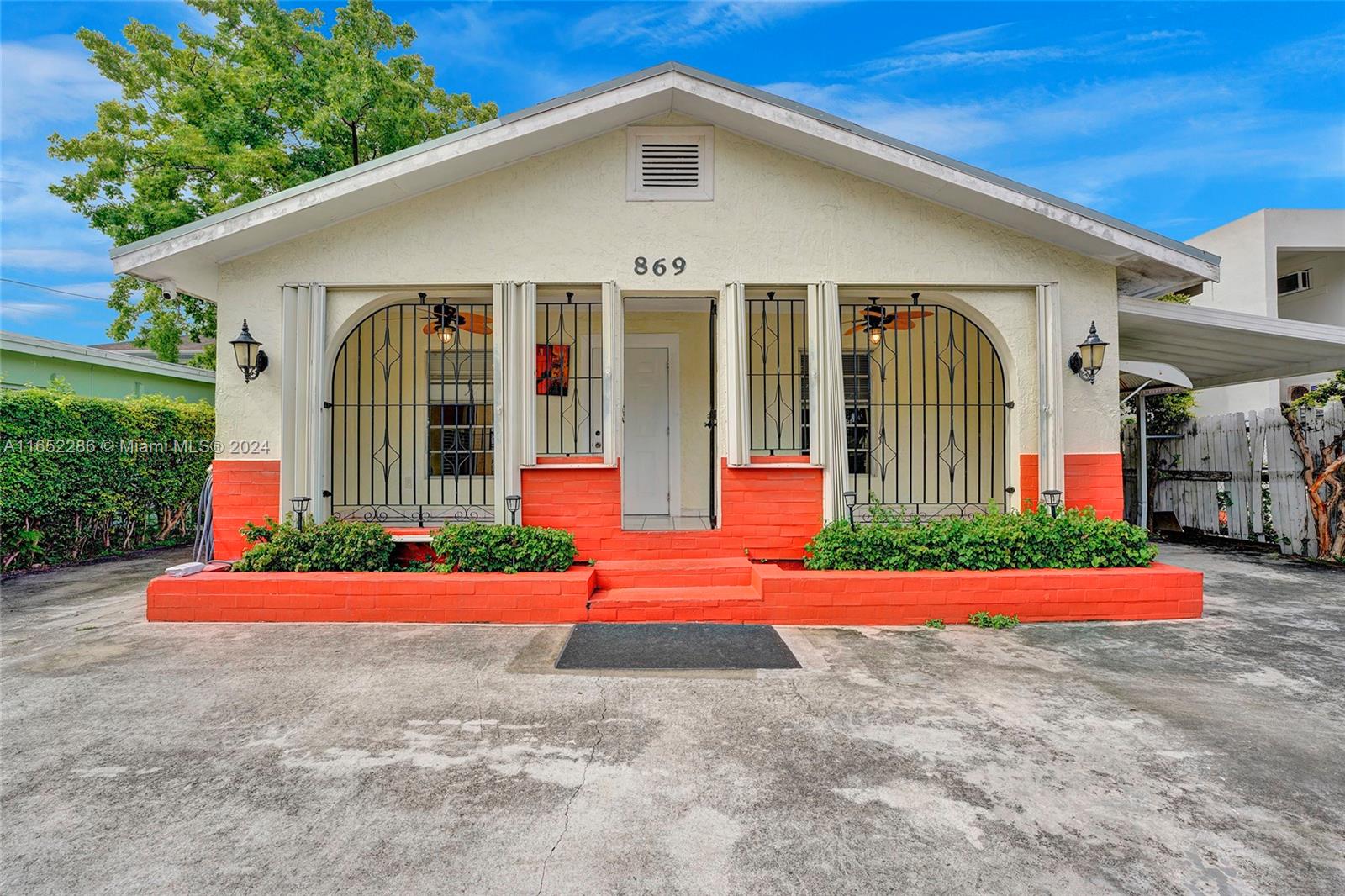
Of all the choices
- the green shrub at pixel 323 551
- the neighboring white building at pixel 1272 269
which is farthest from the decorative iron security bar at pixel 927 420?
the neighboring white building at pixel 1272 269

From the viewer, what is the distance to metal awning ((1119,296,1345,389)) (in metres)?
6.12

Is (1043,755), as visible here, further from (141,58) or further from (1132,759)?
(141,58)

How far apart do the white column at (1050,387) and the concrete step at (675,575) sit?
10.1 feet

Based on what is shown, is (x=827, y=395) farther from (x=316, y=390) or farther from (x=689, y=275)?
(x=316, y=390)

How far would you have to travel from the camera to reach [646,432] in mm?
8008

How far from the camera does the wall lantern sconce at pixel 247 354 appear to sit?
18.0ft

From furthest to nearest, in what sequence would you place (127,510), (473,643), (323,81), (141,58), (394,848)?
(141,58) → (323,81) → (127,510) → (473,643) → (394,848)

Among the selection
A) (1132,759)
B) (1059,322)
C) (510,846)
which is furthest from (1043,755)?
(1059,322)

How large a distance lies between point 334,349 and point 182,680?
3261 mm

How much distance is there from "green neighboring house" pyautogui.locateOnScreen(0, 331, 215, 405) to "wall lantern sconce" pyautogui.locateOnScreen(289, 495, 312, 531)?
6.04 meters

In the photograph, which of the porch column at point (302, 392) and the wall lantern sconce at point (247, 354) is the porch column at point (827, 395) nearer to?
the porch column at point (302, 392)

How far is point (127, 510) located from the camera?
8.14 metres

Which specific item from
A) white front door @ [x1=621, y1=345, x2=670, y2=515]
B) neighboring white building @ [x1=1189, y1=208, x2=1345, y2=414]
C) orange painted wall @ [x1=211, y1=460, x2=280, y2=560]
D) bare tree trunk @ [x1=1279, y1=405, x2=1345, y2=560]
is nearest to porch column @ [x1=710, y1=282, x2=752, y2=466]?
white front door @ [x1=621, y1=345, x2=670, y2=515]

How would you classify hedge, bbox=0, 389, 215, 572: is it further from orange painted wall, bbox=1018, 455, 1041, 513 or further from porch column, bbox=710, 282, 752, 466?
orange painted wall, bbox=1018, 455, 1041, 513
